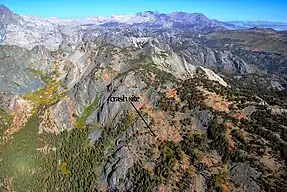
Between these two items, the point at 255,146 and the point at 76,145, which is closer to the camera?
the point at 255,146

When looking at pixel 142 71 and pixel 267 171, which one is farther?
pixel 142 71

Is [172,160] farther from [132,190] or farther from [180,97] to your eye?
[180,97]

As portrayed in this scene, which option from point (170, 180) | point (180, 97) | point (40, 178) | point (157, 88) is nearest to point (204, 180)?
point (170, 180)

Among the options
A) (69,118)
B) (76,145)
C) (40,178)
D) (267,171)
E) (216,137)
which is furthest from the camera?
(69,118)

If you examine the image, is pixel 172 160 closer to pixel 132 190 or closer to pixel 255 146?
pixel 132 190

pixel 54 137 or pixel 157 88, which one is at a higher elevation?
pixel 157 88

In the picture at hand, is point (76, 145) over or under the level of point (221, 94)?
under

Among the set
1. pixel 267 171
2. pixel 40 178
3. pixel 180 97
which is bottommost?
pixel 40 178

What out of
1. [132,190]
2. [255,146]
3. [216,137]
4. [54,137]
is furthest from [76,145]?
[255,146]

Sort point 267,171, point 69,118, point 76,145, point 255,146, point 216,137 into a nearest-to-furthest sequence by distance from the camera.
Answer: point 267,171 < point 255,146 < point 216,137 < point 76,145 < point 69,118
